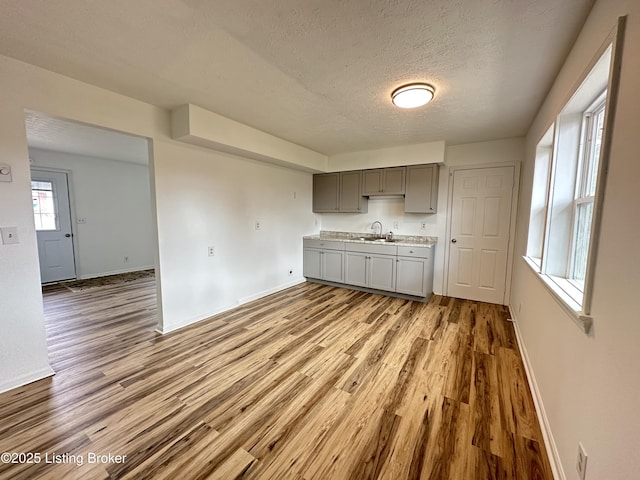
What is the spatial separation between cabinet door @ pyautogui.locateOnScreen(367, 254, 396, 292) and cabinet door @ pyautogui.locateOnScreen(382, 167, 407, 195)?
3.58ft

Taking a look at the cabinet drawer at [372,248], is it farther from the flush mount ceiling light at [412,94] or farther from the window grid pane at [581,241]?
the window grid pane at [581,241]

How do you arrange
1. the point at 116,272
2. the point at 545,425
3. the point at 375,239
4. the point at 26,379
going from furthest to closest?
the point at 116,272 < the point at 375,239 < the point at 26,379 < the point at 545,425

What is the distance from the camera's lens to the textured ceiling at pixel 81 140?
3.35 m

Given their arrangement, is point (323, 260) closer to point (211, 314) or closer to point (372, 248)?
point (372, 248)

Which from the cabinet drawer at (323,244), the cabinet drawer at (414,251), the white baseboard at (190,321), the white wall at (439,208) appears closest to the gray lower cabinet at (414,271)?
the cabinet drawer at (414,251)

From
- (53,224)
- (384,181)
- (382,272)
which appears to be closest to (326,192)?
(384,181)

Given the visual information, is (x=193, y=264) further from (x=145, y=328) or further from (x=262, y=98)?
(x=262, y=98)

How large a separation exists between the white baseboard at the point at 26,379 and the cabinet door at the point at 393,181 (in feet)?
14.6

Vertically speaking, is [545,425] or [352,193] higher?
[352,193]

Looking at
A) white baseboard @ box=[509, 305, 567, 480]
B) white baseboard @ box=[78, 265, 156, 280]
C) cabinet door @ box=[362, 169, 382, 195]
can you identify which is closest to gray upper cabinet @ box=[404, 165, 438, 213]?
cabinet door @ box=[362, 169, 382, 195]

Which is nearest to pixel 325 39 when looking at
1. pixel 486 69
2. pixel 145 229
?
pixel 486 69

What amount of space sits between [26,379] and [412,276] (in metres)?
4.25

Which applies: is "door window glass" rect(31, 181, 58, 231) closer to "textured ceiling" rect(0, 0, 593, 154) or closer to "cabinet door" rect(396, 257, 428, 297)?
"textured ceiling" rect(0, 0, 593, 154)

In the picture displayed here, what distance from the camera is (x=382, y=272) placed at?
4.27 meters
